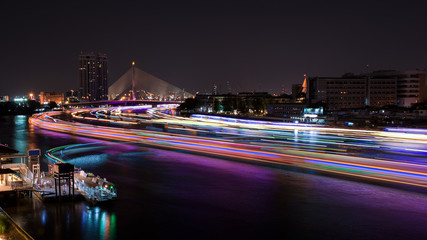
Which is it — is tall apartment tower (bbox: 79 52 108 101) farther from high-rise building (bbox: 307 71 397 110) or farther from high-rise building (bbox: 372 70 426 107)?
high-rise building (bbox: 372 70 426 107)

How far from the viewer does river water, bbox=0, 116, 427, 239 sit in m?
6.75

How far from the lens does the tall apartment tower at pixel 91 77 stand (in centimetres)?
11244

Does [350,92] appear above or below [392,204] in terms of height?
above

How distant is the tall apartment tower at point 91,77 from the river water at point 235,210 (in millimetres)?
108359

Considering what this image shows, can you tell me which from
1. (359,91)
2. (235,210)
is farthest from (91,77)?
(235,210)

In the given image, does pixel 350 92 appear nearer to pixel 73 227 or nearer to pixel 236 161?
pixel 236 161

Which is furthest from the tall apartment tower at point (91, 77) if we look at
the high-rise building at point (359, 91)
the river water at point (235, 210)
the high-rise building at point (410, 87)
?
the river water at point (235, 210)

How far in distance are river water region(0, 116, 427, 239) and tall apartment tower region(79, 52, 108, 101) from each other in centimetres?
10836

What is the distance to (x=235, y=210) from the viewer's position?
7809mm

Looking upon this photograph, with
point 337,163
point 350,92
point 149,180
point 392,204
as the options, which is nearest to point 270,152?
point 337,163

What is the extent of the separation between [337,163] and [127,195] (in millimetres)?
6800

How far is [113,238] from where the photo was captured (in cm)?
653

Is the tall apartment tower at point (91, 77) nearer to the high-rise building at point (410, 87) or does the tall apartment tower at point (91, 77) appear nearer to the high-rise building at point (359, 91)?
the high-rise building at point (359, 91)

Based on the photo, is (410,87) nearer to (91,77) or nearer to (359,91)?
(359,91)
